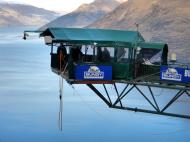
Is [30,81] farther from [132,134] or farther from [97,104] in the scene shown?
[132,134]

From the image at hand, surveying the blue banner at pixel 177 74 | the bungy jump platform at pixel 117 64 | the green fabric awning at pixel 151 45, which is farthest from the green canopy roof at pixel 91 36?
the blue banner at pixel 177 74

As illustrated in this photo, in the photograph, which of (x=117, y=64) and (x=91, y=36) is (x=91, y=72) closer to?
(x=117, y=64)

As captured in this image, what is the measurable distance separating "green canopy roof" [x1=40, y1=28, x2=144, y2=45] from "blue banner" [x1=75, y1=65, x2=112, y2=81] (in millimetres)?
1602

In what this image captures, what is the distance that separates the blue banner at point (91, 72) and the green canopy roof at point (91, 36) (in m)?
1.60

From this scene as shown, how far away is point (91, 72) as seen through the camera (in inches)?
1038

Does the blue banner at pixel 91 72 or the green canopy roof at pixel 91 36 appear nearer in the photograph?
the blue banner at pixel 91 72

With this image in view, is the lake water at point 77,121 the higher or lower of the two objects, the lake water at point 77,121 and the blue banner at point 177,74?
the lower

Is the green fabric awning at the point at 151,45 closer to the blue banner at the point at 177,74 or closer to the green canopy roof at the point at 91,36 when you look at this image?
the green canopy roof at the point at 91,36

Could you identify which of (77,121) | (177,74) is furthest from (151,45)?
(77,121)

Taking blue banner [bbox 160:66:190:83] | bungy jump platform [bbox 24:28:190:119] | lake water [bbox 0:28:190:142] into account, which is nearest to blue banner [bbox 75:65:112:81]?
bungy jump platform [bbox 24:28:190:119]

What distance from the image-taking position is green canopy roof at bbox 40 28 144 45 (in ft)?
88.6

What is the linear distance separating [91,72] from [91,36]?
2.59m

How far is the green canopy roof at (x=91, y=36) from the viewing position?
27.0 meters

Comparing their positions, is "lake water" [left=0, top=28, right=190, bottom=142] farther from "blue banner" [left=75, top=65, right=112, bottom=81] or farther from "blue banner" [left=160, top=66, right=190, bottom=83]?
"blue banner" [left=160, top=66, right=190, bottom=83]
